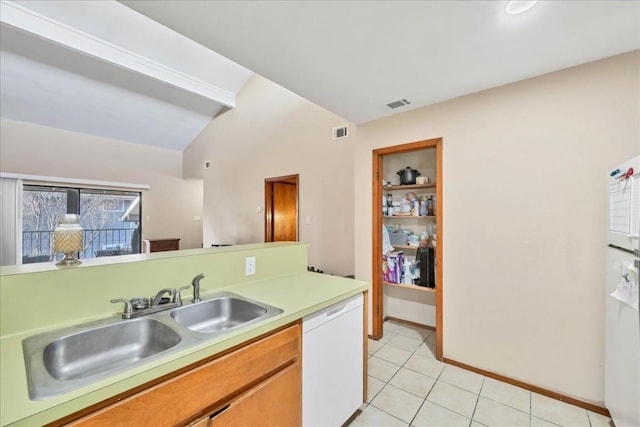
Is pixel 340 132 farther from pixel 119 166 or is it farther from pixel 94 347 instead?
pixel 119 166

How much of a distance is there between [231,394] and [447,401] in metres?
1.62

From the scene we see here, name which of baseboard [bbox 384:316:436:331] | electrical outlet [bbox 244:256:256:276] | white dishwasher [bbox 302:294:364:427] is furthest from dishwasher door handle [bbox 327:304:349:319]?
baseboard [bbox 384:316:436:331]

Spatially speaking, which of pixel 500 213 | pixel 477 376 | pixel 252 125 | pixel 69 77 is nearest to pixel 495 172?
pixel 500 213

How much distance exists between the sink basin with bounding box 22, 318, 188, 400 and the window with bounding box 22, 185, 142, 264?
5056mm

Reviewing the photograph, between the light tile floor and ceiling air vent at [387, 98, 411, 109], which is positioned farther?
ceiling air vent at [387, 98, 411, 109]

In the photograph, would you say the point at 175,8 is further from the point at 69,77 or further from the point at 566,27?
the point at 69,77

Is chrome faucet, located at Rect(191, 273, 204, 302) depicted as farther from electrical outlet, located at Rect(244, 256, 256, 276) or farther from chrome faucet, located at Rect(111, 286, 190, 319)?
electrical outlet, located at Rect(244, 256, 256, 276)

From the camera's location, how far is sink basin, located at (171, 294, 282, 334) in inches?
52.3

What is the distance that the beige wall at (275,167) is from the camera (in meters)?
3.73

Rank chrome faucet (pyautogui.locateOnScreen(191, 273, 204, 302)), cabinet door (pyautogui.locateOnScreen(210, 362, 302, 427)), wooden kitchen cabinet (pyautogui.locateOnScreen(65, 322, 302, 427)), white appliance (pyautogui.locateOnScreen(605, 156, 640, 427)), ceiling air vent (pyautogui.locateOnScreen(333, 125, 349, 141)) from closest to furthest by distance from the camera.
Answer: wooden kitchen cabinet (pyautogui.locateOnScreen(65, 322, 302, 427)) < cabinet door (pyautogui.locateOnScreen(210, 362, 302, 427)) < white appliance (pyautogui.locateOnScreen(605, 156, 640, 427)) < chrome faucet (pyautogui.locateOnScreen(191, 273, 204, 302)) < ceiling air vent (pyautogui.locateOnScreen(333, 125, 349, 141))

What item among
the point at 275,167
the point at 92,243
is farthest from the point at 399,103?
the point at 92,243

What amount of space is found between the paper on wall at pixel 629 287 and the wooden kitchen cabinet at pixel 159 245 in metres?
6.64

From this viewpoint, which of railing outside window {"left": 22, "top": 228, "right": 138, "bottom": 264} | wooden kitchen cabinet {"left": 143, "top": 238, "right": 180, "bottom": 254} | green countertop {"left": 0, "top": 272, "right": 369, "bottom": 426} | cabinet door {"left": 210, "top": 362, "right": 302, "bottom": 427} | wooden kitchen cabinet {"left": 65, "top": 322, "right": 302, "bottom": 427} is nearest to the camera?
green countertop {"left": 0, "top": 272, "right": 369, "bottom": 426}

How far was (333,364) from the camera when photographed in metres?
1.48
